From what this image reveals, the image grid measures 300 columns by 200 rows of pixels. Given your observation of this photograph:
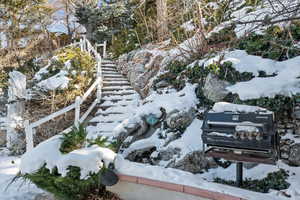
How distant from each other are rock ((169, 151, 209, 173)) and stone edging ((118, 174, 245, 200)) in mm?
761

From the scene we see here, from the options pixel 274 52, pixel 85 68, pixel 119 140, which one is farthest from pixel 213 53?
pixel 85 68

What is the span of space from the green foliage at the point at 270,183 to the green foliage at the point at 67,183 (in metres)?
1.71

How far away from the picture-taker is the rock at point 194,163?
11.0 feet

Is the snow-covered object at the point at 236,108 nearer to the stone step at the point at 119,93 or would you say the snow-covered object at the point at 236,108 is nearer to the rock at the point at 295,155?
the rock at the point at 295,155

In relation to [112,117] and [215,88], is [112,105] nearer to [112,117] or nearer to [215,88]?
[112,117]

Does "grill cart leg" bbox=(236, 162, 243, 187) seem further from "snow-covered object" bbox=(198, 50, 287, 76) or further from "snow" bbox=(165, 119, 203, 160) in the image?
"snow-covered object" bbox=(198, 50, 287, 76)

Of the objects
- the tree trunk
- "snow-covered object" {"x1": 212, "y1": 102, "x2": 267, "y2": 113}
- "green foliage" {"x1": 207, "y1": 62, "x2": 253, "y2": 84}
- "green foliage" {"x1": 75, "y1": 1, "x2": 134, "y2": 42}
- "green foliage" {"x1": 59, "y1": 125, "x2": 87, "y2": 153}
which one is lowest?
"green foliage" {"x1": 59, "y1": 125, "x2": 87, "y2": 153}

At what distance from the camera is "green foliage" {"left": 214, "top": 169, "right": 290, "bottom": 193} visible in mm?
2691

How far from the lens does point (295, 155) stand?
2.90 meters

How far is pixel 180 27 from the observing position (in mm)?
7305

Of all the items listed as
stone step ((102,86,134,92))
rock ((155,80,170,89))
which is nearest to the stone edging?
rock ((155,80,170,89))

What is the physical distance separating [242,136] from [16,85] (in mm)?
5285

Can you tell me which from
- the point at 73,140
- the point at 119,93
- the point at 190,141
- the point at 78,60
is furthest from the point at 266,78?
the point at 78,60

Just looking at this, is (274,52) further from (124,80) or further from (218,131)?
(124,80)
